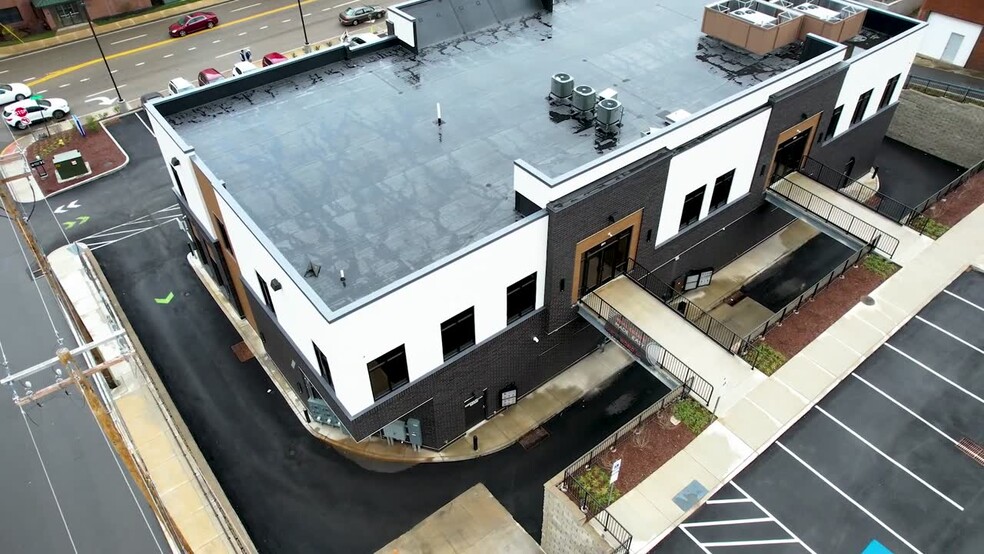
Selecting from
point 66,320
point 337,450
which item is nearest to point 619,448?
point 337,450

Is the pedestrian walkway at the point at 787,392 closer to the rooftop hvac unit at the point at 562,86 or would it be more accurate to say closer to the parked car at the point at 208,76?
the rooftop hvac unit at the point at 562,86

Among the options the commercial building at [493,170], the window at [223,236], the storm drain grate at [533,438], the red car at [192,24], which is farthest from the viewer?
the red car at [192,24]

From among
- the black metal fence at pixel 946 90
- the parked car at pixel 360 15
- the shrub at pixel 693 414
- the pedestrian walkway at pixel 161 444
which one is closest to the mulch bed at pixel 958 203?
the black metal fence at pixel 946 90

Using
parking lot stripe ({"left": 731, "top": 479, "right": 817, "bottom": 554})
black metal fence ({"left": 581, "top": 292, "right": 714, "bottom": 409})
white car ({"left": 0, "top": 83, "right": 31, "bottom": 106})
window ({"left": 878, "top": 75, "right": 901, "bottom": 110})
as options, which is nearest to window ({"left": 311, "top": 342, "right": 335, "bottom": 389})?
black metal fence ({"left": 581, "top": 292, "right": 714, "bottom": 409})

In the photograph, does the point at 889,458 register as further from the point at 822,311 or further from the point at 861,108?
the point at 861,108

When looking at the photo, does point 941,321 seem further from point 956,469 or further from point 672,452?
point 672,452

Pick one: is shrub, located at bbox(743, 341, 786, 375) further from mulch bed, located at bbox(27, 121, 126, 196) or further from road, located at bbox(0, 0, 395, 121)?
road, located at bbox(0, 0, 395, 121)
